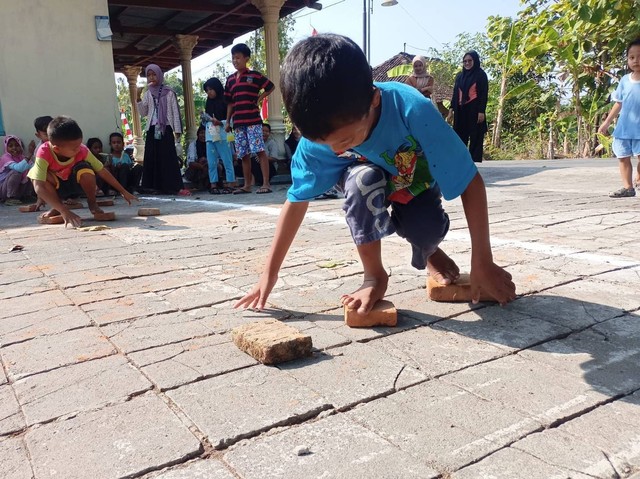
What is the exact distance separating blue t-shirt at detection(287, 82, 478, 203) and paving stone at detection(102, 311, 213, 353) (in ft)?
1.97

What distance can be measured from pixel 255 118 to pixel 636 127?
4352 millimetres

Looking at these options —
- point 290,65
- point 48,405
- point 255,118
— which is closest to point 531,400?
point 290,65

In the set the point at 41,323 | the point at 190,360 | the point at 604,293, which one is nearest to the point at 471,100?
the point at 604,293

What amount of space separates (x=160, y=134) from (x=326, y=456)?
7381mm

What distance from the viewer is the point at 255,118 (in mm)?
7281

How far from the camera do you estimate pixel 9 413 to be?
1442 millimetres

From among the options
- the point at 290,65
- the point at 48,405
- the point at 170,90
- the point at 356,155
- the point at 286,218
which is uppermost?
the point at 170,90

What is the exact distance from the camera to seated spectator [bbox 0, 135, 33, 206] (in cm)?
703

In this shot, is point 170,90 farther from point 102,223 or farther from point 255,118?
point 102,223

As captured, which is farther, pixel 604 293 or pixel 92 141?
pixel 92 141

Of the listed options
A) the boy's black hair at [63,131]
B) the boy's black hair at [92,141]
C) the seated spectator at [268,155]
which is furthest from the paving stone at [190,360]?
the seated spectator at [268,155]

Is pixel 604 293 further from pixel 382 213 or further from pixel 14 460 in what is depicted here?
pixel 14 460

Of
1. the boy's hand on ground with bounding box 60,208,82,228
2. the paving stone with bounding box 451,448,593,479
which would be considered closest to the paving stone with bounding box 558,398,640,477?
the paving stone with bounding box 451,448,593,479

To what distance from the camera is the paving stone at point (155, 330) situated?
1904 mm
